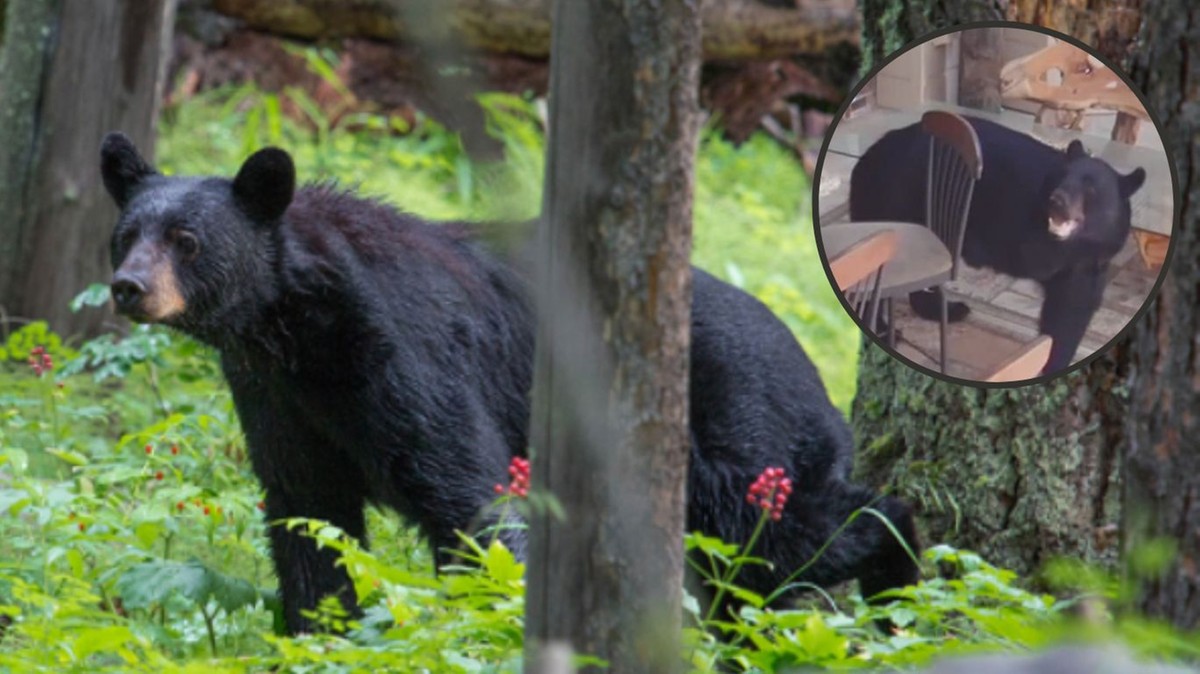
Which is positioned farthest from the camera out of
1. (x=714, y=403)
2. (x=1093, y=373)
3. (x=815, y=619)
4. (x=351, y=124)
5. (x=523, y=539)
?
(x=351, y=124)

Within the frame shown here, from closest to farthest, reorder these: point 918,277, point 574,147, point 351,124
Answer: point 574,147 → point 918,277 → point 351,124

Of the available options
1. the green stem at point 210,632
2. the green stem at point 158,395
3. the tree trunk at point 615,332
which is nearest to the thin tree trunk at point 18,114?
the green stem at point 158,395

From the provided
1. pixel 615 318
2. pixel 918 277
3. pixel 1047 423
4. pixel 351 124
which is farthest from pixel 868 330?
pixel 351 124

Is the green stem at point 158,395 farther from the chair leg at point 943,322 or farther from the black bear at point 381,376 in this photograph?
the chair leg at point 943,322

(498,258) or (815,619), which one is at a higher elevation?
(498,258)

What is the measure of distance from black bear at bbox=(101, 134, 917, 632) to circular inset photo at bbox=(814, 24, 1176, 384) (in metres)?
1.10

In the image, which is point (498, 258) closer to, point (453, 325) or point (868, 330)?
point (453, 325)

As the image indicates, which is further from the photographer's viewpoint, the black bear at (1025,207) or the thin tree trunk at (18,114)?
the thin tree trunk at (18,114)

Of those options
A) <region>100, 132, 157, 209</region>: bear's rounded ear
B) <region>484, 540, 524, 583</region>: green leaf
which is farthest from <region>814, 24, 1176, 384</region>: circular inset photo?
<region>100, 132, 157, 209</region>: bear's rounded ear

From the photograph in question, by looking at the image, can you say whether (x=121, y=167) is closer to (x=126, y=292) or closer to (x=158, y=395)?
(x=126, y=292)

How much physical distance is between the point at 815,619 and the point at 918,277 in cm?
145

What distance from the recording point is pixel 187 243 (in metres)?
5.38

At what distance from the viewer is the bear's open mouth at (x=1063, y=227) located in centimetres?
424

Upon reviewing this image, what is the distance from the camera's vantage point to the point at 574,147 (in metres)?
2.89
